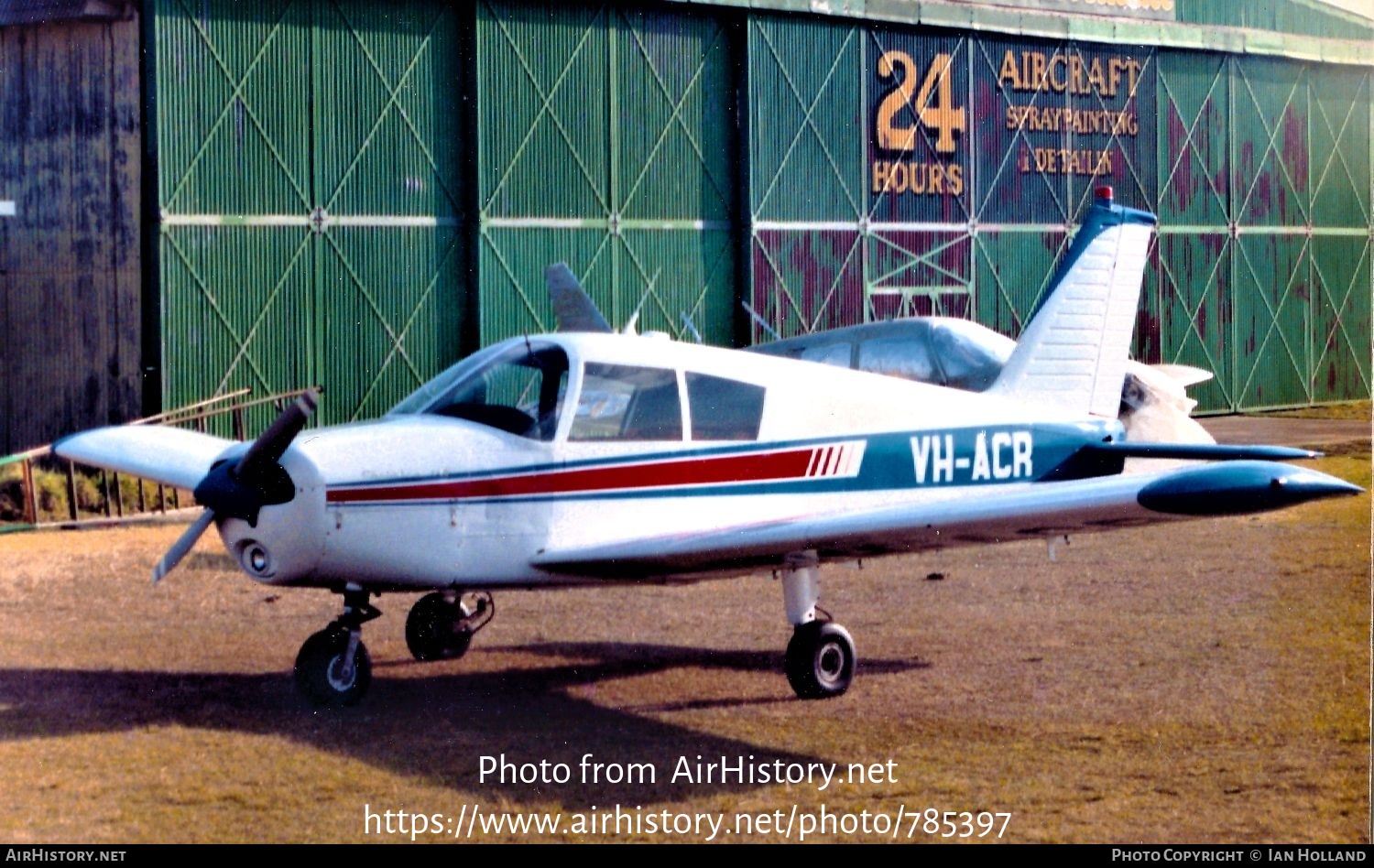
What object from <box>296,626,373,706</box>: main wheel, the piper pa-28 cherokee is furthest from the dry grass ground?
the piper pa-28 cherokee

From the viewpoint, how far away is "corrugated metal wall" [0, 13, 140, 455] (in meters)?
21.8

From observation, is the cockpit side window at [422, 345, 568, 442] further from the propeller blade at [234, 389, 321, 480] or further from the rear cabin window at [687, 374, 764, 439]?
the propeller blade at [234, 389, 321, 480]

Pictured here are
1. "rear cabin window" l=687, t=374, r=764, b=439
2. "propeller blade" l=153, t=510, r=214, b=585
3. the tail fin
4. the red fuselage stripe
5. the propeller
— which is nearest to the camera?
the propeller

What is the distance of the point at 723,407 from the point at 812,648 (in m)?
1.47

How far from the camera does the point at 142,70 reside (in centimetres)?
2189

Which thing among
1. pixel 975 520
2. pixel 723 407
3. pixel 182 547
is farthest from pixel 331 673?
pixel 975 520

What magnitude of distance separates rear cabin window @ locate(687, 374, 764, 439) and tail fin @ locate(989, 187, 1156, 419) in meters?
2.27

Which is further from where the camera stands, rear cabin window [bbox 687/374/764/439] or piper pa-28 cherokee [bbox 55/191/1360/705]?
rear cabin window [bbox 687/374/764/439]

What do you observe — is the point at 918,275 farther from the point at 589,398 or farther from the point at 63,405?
the point at 589,398

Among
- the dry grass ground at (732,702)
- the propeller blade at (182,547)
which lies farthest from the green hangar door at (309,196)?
the propeller blade at (182,547)

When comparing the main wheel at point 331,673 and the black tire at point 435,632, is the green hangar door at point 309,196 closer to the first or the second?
the black tire at point 435,632

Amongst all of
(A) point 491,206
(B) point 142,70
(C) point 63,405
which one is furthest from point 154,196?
(A) point 491,206

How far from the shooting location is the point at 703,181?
2750 centimetres

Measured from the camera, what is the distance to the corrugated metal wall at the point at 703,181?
22.8 meters
